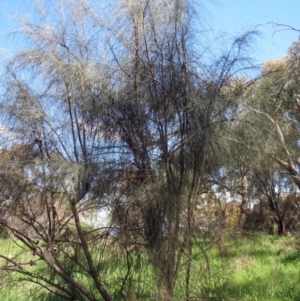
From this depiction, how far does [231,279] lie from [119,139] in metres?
2.31

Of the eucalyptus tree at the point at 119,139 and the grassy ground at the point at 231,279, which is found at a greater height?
the eucalyptus tree at the point at 119,139

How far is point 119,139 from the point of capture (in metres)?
4.93

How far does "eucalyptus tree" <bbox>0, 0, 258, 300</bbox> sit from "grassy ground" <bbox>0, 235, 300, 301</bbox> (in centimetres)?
16

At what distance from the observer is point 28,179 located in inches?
181

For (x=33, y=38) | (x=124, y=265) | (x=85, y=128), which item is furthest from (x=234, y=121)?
(x=33, y=38)

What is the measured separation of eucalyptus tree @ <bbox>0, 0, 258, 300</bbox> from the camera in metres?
4.62

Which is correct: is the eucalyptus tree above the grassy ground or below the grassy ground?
above

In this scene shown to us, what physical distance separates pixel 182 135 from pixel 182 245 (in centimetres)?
100

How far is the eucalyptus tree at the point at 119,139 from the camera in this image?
182 inches

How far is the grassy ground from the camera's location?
4848 mm

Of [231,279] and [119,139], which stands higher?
[119,139]

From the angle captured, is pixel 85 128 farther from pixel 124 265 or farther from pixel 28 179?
pixel 124 265

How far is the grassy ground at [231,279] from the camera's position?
4.85 meters

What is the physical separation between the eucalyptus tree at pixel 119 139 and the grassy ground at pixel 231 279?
0.16 meters
